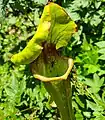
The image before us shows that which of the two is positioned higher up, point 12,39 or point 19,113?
point 12,39

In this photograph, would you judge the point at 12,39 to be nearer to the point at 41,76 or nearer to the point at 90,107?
the point at 90,107

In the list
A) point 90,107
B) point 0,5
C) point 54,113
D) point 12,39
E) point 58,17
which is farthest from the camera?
point 12,39

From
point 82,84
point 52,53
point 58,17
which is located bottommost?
point 82,84

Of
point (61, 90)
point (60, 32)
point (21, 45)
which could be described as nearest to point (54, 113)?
point (21, 45)

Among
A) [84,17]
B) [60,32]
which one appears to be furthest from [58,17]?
[84,17]

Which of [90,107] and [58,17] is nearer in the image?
[58,17]

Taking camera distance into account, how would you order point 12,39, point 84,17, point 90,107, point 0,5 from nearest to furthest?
point 0,5
point 90,107
point 84,17
point 12,39
